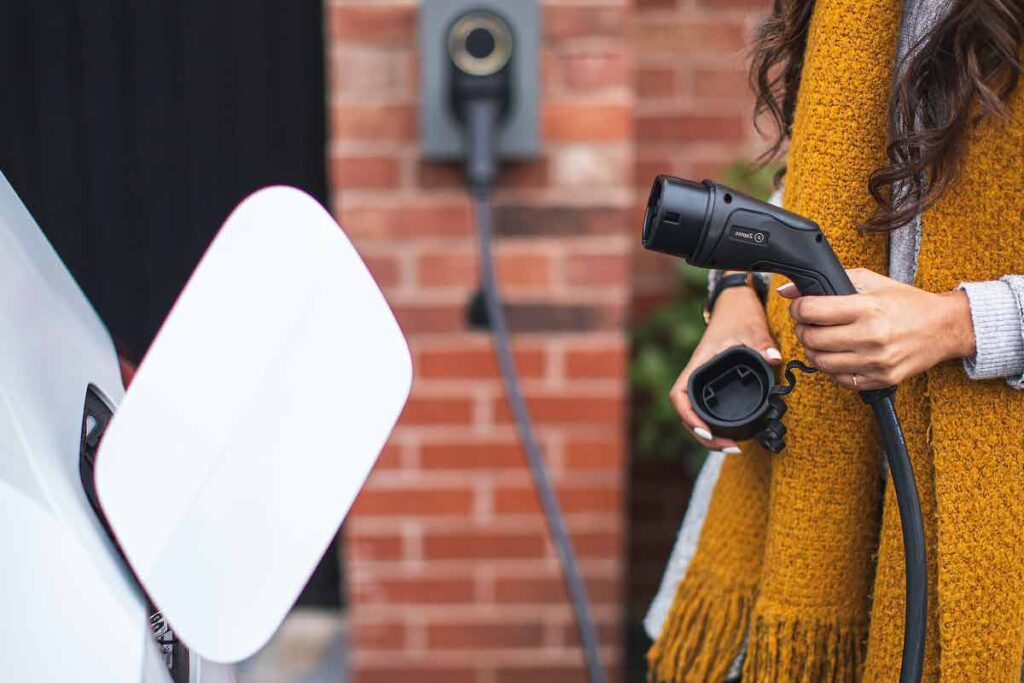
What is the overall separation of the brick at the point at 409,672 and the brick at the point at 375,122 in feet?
3.40

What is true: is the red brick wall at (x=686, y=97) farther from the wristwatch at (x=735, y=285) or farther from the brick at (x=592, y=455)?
the wristwatch at (x=735, y=285)

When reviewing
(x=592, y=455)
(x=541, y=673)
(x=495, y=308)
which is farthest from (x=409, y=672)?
(x=495, y=308)

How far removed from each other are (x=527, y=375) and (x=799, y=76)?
0.92m

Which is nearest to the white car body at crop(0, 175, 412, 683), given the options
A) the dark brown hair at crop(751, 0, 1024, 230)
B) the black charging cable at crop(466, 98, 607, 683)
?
the dark brown hair at crop(751, 0, 1024, 230)

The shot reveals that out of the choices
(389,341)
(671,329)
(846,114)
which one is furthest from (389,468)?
(389,341)

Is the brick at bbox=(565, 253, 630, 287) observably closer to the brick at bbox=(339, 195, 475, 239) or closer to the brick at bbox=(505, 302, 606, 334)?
the brick at bbox=(505, 302, 606, 334)

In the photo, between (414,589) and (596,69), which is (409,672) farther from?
(596,69)

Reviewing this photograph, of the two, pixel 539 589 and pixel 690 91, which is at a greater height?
pixel 690 91

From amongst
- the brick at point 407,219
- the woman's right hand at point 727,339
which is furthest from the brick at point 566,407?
the woman's right hand at point 727,339

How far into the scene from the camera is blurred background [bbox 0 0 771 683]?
1.98 meters

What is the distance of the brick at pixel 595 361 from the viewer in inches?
80.3

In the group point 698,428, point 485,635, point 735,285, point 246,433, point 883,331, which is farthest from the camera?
point 485,635

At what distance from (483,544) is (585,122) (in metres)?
0.82

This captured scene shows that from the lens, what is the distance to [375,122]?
1967 mm
